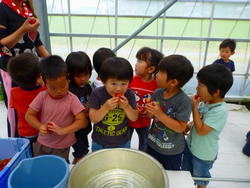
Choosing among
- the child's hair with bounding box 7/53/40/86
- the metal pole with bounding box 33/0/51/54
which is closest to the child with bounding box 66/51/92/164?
the child's hair with bounding box 7/53/40/86

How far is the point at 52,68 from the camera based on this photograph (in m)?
0.94

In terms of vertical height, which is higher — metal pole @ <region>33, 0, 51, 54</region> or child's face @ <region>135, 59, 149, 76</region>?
metal pole @ <region>33, 0, 51, 54</region>

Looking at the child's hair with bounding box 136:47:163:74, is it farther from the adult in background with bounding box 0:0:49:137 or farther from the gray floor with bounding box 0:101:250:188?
the gray floor with bounding box 0:101:250:188

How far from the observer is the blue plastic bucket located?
702 mm

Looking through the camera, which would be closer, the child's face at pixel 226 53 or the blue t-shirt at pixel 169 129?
the blue t-shirt at pixel 169 129

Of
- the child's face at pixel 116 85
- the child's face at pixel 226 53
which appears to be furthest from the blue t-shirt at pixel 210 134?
the child's face at pixel 226 53

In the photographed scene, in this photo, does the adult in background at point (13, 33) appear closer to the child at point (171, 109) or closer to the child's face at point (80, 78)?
the child's face at point (80, 78)

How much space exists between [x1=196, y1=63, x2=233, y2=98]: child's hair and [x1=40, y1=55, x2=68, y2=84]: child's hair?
A: 0.77 metres

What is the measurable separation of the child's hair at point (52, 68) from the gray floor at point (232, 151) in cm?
121

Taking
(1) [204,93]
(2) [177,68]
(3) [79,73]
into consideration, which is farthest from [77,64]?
(1) [204,93]

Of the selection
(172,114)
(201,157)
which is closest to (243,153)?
(201,157)

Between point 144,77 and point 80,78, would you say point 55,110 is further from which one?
point 144,77

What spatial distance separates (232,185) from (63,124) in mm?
1519

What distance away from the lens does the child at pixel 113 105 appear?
0.95 meters
